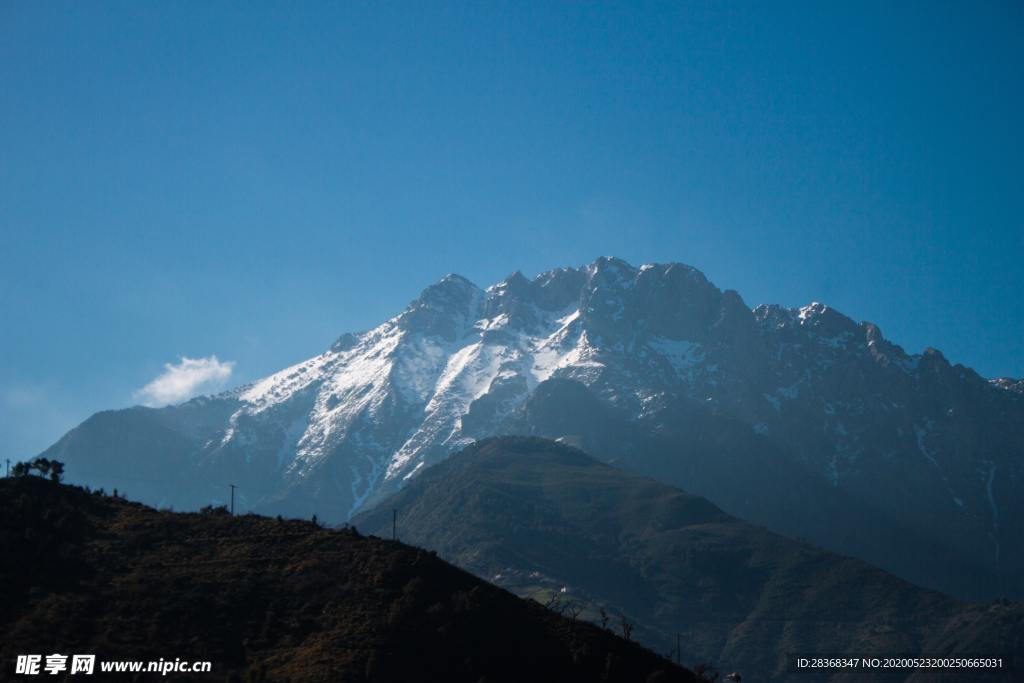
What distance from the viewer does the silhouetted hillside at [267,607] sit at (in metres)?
96.6

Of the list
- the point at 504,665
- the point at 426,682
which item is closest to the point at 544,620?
the point at 504,665

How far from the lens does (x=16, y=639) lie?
307ft

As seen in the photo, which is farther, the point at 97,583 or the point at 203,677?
the point at 97,583

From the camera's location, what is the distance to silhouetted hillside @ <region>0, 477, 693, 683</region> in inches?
3802

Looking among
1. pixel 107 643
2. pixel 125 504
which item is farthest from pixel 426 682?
pixel 125 504

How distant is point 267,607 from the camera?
104 m

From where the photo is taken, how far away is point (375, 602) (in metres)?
106

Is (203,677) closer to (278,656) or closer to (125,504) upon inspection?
(278,656)

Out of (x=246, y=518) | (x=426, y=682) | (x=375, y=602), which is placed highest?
(x=246, y=518)

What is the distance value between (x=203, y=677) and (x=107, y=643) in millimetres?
9023

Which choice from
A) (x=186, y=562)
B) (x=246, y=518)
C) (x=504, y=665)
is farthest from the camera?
(x=246, y=518)

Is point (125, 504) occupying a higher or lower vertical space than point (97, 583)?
higher

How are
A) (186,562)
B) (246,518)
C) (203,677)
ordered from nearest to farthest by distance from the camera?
(203,677) → (186,562) → (246,518)

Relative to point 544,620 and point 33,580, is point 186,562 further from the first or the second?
point 544,620
